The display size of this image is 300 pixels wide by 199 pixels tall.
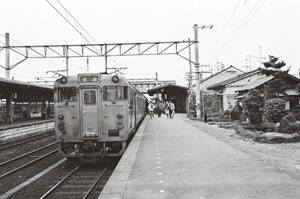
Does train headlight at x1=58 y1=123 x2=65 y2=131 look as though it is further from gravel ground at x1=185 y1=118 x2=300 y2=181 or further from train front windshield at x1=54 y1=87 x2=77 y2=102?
gravel ground at x1=185 y1=118 x2=300 y2=181

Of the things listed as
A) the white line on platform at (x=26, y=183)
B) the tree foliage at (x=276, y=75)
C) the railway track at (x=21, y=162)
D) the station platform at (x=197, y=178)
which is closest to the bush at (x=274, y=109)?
the tree foliage at (x=276, y=75)

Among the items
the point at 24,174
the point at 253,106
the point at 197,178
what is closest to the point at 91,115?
the point at 24,174

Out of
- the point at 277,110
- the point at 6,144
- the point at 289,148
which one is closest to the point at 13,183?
the point at 289,148

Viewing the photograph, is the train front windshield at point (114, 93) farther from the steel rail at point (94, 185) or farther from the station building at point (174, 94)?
Result: the station building at point (174, 94)

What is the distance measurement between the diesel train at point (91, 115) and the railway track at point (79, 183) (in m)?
0.40

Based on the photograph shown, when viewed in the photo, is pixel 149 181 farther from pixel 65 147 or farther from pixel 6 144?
pixel 6 144

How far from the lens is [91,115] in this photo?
33.0 feet

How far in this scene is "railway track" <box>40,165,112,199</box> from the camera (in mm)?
7309

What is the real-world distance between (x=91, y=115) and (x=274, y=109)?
1252cm

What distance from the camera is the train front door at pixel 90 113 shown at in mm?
9969

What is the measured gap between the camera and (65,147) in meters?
10.2

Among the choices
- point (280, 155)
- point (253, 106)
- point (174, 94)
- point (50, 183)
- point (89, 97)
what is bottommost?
point (50, 183)

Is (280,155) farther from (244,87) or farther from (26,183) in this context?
(244,87)

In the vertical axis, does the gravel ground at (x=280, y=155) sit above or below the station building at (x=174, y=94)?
below
